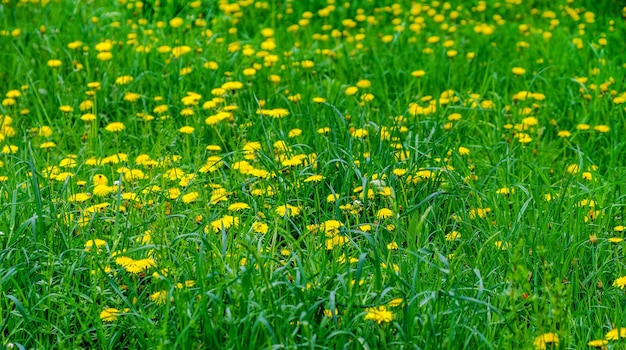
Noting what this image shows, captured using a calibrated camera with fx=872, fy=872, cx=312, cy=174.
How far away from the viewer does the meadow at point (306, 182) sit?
8.19ft

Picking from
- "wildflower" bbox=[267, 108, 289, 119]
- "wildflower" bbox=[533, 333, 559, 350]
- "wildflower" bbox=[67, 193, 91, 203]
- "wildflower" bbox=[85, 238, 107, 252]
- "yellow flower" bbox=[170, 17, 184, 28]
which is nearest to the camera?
→ "wildflower" bbox=[533, 333, 559, 350]

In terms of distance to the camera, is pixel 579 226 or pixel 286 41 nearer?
pixel 579 226

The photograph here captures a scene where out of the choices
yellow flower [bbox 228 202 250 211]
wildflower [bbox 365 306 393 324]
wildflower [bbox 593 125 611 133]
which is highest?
wildflower [bbox 365 306 393 324]

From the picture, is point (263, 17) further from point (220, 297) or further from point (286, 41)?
point (220, 297)

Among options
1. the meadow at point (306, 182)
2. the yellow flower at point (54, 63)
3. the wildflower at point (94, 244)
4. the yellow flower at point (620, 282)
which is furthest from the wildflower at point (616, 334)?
the yellow flower at point (54, 63)

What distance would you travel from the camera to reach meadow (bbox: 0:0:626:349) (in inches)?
98.3

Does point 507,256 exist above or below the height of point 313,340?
below

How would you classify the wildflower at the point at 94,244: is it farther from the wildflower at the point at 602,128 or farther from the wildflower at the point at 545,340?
the wildflower at the point at 602,128

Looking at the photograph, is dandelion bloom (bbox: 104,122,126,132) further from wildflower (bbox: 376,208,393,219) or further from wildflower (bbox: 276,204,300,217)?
wildflower (bbox: 376,208,393,219)

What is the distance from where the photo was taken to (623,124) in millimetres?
4367

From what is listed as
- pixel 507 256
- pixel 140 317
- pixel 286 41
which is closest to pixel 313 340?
pixel 140 317

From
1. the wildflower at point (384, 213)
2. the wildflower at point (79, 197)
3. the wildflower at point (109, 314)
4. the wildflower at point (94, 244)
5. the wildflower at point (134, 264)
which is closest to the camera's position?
the wildflower at point (109, 314)

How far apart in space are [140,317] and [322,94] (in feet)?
7.63

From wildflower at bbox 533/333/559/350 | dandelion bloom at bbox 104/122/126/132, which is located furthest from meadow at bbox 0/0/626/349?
dandelion bloom at bbox 104/122/126/132
